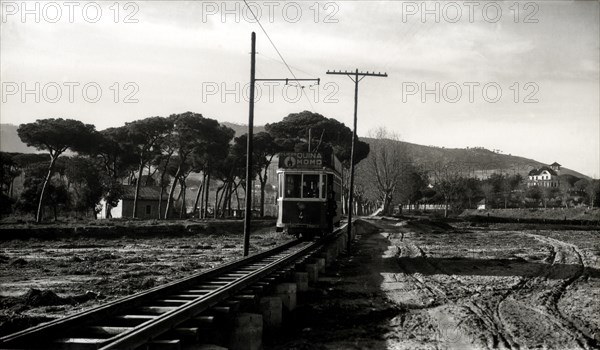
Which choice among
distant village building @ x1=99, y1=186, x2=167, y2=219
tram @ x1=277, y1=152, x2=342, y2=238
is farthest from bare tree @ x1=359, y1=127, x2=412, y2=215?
tram @ x1=277, y1=152, x2=342, y2=238

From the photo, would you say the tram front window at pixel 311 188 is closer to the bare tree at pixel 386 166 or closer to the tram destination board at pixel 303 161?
the tram destination board at pixel 303 161

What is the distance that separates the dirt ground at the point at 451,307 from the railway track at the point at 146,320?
3.15 feet

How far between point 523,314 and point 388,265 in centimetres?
735

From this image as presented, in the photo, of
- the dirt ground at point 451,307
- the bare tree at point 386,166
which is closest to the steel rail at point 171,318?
the dirt ground at point 451,307

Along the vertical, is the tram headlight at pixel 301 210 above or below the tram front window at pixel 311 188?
below

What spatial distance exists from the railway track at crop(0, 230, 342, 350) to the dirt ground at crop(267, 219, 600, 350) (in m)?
0.96

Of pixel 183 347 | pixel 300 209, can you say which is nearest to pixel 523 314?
pixel 183 347

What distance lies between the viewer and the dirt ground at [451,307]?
23.2ft

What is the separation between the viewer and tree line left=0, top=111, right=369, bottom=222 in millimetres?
43116

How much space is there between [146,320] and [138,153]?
44.4 metres

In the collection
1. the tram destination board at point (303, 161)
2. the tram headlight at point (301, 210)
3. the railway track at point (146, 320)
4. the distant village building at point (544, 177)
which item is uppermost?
the distant village building at point (544, 177)

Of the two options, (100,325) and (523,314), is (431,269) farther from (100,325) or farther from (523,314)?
(100,325)

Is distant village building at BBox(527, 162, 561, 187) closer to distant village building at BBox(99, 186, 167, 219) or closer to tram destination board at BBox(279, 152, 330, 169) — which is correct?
distant village building at BBox(99, 186, 167, 219)

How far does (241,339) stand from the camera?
6.20 metres
